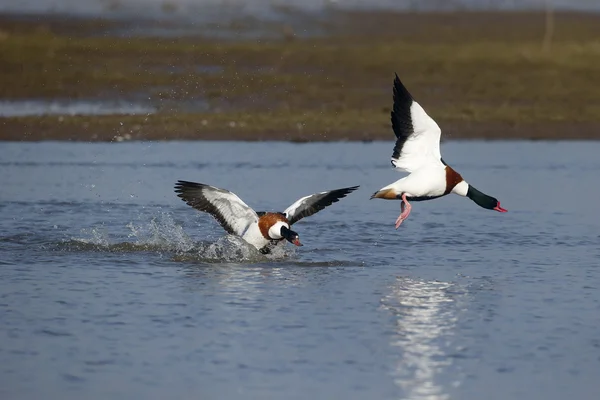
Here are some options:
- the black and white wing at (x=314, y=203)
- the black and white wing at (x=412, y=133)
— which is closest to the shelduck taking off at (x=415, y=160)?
the black and white wing at (x=412, y=133)

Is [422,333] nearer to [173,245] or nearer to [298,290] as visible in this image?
[298,290]

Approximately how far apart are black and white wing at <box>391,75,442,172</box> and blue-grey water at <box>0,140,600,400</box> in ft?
3.14

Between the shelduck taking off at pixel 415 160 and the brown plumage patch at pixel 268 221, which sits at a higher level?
the shelduck taking off at pixel 415 160

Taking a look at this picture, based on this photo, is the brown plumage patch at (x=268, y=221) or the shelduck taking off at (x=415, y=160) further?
the shelduck taking off at (x=415, y=160)

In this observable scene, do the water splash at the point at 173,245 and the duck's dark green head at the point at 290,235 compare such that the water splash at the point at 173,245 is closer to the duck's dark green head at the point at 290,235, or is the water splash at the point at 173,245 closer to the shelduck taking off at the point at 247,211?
the shelduck taking off at the point at 247,211

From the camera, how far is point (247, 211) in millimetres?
11961

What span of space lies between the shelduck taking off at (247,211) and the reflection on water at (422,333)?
4.60ft

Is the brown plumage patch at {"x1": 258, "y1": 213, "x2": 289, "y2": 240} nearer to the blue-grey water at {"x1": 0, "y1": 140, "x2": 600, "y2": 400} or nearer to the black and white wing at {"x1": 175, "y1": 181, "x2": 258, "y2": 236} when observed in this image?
the black and white wing at {"x1": 175, "y1": 181, "x2": 258, "y2": 236}

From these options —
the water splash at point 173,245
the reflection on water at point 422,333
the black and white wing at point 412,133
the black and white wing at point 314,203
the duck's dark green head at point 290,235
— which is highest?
the black and white wing at point 412,133

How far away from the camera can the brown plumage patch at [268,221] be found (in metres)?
11.8

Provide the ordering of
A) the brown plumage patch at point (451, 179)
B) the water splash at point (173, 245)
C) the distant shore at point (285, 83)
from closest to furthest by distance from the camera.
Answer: the water splash at point (173, 245), the brown plumage patch at point (451, 179), the distant shore at point (285, 83)

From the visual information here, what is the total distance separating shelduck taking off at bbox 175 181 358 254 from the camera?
38.8ft

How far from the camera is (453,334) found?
29.5 ft

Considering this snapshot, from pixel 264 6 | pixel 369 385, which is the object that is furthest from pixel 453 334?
pixel 264 6
